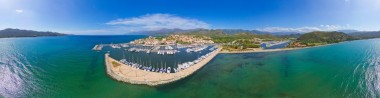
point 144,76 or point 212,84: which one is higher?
point 144,76

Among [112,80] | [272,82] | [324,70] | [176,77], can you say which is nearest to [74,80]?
[112,80]

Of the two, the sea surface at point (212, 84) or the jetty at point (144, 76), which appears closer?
the sea surface at point (212, 84)

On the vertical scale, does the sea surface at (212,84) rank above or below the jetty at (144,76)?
below

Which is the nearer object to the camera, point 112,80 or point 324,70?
point 112,80

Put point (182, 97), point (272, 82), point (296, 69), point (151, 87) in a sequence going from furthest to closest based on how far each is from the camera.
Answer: point (296, 69)
point (272, 82)
point (151, 87)
point (182, 97)

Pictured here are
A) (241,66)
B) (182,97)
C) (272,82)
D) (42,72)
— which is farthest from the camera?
(241,66)

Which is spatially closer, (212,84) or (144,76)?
(212,84)

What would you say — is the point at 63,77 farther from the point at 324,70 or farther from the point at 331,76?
the point at 324,70

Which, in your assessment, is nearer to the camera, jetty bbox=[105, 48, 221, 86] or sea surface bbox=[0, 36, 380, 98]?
sea surface bbox=[0, 36, 380, 98]

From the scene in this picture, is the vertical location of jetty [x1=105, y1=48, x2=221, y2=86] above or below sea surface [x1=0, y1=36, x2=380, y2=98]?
above
